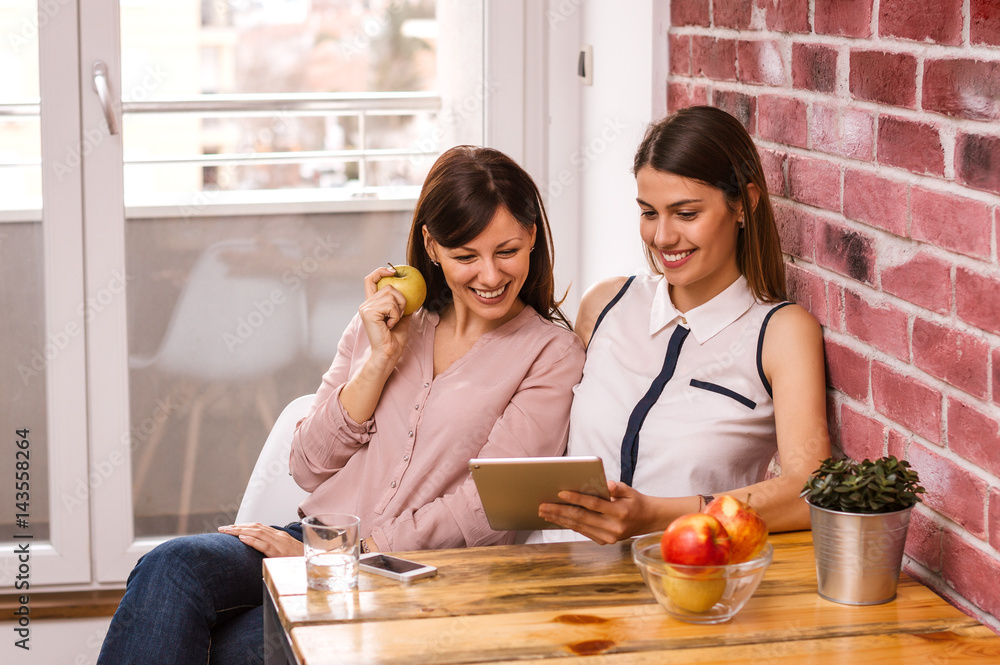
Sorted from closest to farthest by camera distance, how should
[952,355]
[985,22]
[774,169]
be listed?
[985,22] < [952,355] < [774,169]

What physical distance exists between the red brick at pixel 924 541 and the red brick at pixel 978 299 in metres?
0.27

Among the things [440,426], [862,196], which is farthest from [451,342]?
[862,196]

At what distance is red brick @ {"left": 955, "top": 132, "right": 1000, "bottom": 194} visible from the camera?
3.72 feet

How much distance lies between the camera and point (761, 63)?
1691 mm

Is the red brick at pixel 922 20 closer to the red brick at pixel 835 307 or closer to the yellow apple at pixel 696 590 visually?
the red brick at pixel 835 307

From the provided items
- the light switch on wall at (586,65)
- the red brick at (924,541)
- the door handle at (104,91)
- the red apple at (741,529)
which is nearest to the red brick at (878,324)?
the red brick at (924,541)

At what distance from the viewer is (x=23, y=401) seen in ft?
8.47

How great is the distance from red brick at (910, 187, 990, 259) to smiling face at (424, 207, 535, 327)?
0.66 metres

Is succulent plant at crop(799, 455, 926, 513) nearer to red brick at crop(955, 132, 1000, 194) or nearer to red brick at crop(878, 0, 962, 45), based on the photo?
red brick at crop(955, 132, 1000, 194)

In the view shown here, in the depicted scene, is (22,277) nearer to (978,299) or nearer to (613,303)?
(613,303)

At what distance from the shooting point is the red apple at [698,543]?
1166 mm

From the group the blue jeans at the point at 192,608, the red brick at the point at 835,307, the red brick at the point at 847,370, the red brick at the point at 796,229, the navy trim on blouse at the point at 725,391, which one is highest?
the red brick at the point at 796,229

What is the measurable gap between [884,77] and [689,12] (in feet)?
2.31

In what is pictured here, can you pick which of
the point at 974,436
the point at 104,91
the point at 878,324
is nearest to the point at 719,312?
the point at 878,324
